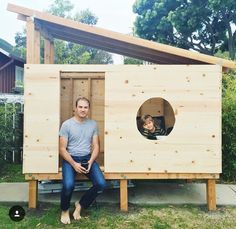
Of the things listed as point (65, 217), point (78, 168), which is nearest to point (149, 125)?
point (78, 168)

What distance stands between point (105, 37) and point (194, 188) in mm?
3019

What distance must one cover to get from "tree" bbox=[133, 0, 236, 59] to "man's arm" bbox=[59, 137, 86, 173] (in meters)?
22.2

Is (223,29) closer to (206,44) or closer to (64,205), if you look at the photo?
(206,44)

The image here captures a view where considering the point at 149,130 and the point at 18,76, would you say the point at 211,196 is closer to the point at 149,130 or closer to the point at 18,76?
the point at 149,130

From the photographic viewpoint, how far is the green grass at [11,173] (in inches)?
289

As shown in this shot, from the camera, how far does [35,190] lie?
5430 millimetres

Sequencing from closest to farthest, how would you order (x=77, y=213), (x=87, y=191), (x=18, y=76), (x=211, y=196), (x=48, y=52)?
(x=77, y=213), (x=87, y=191), (x=211, y=196), (x=48, y=52), (x=18, y=76)

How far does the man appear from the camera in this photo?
16.3ft

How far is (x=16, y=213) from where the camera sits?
5.06 metres

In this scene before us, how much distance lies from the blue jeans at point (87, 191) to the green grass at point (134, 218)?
0.22 metres

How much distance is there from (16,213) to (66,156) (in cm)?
101

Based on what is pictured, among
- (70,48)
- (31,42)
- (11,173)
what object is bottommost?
(11,173)

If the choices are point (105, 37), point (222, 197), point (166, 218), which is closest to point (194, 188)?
point (222, 197)

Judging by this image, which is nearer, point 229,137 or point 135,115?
point 135,115
